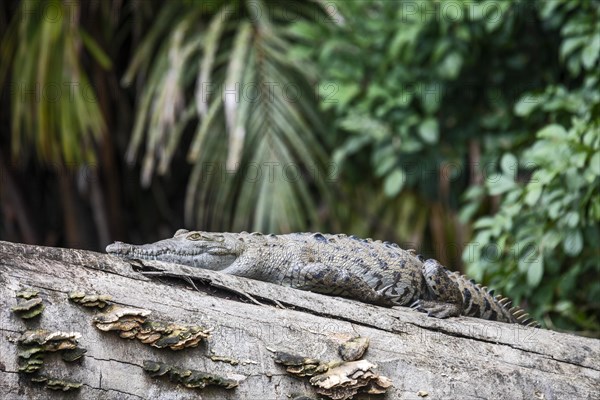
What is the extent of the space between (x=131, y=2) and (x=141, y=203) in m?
2.65

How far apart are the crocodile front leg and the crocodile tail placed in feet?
0.35

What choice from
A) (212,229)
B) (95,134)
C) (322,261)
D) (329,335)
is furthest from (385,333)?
(95,134)

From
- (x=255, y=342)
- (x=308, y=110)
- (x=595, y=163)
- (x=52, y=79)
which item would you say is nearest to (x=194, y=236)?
(x=255, y=342)

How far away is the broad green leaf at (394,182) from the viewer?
8.76m

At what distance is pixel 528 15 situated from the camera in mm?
8609

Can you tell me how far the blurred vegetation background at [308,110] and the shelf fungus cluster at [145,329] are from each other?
3.65m

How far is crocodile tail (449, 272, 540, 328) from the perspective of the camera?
219 inches

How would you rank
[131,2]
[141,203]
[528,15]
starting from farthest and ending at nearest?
[141,203] < [131,2] < [528,15]

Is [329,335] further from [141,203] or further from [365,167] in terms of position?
[141,203]

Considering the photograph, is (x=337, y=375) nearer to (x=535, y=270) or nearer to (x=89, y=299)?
(x=89, y=299)

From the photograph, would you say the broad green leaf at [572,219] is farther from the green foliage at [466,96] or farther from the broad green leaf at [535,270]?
the green foliage at [466,96]

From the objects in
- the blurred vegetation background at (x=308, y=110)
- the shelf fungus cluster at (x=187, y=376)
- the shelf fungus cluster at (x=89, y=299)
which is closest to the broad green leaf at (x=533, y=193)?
the blurred vegetation background at (x=308, y=110)

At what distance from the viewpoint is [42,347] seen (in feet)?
12.1

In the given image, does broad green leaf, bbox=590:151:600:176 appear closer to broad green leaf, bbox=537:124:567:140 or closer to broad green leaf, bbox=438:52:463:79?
broad green leaf, bbox=537:124:567:140
